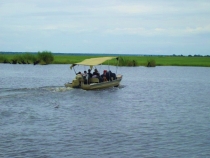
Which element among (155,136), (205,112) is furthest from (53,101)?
(155,136)

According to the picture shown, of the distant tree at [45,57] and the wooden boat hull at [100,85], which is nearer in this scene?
the wooden boat hull at [100,85]

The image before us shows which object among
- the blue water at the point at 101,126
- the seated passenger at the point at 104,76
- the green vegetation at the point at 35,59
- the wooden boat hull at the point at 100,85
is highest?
the green vegetation at the point at 35,59

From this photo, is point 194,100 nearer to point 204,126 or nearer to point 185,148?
point 204,126

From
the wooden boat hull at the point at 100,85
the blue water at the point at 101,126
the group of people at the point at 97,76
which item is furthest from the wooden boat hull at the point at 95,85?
the blue water at the point at 101,126

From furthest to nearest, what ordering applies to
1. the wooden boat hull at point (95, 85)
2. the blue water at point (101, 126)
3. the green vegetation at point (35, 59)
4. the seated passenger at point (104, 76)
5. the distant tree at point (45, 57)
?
the green vegetation at point (35, 59), the distant tree at point (45, 57), the seated passenger at point (104, 76), the wooden boat hull at point (95, 85), the blue water at point (101, 126)

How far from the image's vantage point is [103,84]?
33906mm

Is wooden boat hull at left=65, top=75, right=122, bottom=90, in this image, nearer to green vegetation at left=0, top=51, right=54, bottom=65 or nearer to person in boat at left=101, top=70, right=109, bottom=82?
person in boat at left=101, top=70, right=109, bottom=82

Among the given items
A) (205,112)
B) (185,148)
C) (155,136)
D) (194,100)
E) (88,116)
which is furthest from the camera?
(194,100)

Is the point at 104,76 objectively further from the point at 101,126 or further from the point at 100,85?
the point at 101,126

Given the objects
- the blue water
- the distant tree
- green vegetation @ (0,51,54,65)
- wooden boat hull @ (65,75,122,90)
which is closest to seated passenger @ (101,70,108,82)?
wooden boat hull @ (65,75,122,90)

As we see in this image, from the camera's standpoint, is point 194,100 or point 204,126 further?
point 194,100

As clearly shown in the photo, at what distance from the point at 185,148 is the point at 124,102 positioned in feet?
40.6

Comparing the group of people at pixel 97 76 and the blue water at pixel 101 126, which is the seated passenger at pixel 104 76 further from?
the blue water at pixel 101 126

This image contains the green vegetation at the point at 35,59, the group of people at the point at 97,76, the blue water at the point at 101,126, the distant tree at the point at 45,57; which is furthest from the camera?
the green vegetation at the point at 35,59
